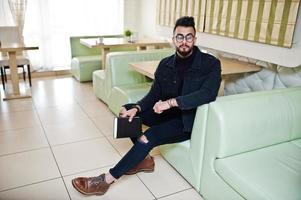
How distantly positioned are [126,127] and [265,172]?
91 centimetres

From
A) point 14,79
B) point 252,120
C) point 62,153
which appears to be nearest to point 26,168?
point 62,153

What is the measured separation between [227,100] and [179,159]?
0.65m

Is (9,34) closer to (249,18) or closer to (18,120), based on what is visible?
(18,120)

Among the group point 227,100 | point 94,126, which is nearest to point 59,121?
point 94,126

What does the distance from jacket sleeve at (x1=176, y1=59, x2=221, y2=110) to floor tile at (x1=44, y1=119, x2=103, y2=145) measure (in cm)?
127

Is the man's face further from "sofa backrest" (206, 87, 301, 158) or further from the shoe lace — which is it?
the shoe lace

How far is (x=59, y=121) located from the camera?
3047 mm

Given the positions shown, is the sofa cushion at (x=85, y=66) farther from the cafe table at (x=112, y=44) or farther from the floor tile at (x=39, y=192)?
the floor tile at (x=39, y=192)

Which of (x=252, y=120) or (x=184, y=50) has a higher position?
(x=184, y=50)

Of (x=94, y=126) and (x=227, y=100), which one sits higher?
(x=227, y=100)

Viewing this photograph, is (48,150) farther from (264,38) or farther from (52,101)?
(264,38)

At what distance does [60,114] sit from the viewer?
→ 10.6 feet

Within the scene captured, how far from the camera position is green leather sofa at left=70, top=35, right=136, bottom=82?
4.33 meters

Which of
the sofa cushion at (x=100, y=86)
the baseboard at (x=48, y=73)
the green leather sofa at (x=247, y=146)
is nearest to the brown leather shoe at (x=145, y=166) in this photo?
the green leather sofa at (x=247, y=146)
